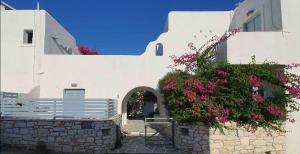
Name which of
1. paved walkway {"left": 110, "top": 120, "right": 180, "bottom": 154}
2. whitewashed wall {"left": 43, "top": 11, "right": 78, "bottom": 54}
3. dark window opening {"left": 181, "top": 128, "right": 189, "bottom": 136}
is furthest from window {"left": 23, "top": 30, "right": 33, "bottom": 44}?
dark window opening {"left": 181, "top": 128, "right": 189, "bottom": 136}

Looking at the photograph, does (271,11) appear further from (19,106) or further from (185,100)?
(19,106)

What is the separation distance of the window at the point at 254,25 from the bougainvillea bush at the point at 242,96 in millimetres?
4859

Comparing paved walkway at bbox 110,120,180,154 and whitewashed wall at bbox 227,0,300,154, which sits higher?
whitewashed wall at bbox 227,0,300,154

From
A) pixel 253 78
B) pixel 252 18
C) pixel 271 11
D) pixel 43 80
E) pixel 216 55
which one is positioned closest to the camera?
pixel 253 78

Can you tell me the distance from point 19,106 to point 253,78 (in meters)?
11.9

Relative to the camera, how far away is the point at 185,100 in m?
13.7

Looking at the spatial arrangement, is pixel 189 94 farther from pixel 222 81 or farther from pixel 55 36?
pixel 55 36

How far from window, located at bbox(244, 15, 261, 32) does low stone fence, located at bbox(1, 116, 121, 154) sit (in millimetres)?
11778

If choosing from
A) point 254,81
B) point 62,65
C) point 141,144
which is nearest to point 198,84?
point 254,81

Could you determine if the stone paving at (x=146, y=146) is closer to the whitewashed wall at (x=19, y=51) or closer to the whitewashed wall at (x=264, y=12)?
the whitewashed wall at (x=19, y=51)

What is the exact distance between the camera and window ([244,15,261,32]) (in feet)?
58.7

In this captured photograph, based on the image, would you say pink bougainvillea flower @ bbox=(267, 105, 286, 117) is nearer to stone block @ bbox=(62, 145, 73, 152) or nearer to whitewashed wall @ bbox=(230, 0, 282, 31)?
whitewashed wall @ bbox=(230, 0, 282, 31)

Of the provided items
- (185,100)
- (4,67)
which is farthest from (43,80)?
(185,100)

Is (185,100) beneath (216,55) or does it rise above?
beneath
